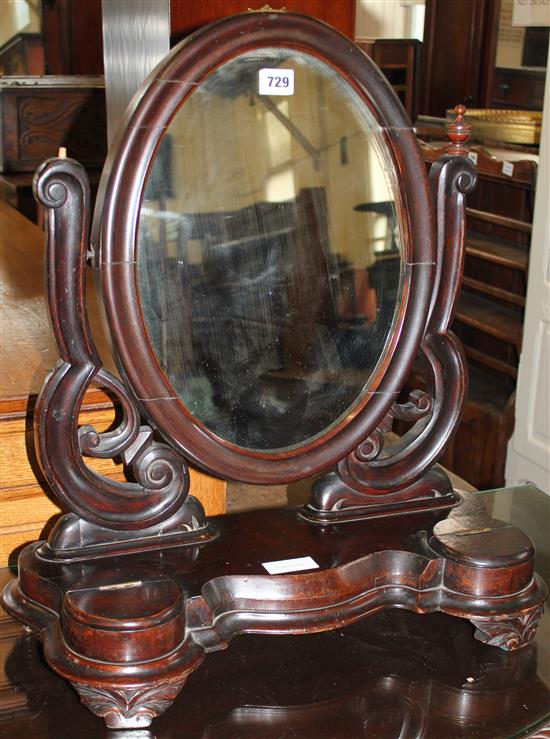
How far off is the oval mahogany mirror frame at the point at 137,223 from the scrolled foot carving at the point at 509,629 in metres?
0.21

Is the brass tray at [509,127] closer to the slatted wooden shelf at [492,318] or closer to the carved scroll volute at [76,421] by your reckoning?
the slatted wooden shelf at [492,318]

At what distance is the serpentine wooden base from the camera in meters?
0.76

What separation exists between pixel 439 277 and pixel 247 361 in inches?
8.5

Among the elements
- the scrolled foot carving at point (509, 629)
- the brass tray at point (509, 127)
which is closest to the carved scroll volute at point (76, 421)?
the scrolled foot carving at point (509, 629)

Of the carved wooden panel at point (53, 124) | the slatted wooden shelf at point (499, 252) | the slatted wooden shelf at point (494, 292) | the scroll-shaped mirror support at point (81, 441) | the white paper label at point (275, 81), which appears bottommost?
the slatted wooden shelf at point (494, 292)

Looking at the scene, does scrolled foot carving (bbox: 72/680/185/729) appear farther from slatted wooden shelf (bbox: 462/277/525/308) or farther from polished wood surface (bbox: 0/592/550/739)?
slatted wooden shelf (bbox: 462/277/525/308)

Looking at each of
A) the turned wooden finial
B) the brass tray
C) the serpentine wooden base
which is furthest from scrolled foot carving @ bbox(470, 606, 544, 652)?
the brass tray

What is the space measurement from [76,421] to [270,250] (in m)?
0.22

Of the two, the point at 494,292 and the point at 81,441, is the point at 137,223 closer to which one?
the point at 81,441

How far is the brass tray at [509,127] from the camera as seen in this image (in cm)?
274

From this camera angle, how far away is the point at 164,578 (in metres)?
0.80

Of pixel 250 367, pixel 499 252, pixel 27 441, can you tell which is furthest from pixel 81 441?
pixel 499 252

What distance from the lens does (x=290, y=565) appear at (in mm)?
858

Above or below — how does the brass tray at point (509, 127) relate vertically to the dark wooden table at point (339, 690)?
above
